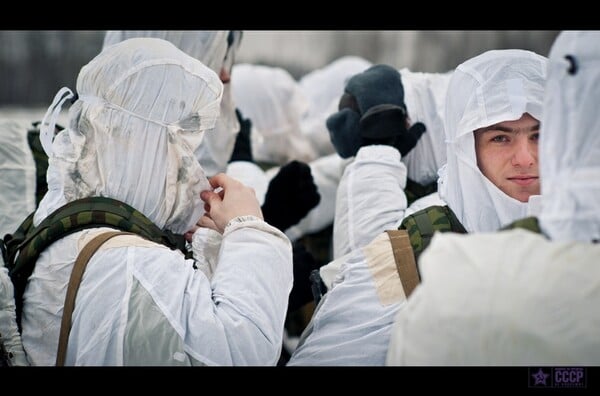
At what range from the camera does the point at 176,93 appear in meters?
2.07

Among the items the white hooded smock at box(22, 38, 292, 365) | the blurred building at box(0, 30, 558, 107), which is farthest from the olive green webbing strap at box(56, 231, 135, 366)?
the blurred building at box(0, 30, 558, 107)

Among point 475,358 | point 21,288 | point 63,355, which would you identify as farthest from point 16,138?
point 475,358

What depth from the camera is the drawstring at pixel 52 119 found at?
2.17m

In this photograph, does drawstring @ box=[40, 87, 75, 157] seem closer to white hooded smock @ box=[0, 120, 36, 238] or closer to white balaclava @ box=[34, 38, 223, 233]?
white balaclava @ box=[34, 38, 223, 233]

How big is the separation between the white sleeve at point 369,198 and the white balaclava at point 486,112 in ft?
1.05

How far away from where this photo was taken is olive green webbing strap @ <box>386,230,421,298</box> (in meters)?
2.00

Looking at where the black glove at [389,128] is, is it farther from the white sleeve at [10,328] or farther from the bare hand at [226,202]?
the white sleeve at [10,328]

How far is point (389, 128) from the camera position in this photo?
265cm

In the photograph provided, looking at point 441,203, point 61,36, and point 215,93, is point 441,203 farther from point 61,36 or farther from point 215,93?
point 61,36

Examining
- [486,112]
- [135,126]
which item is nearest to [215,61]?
[135,126]

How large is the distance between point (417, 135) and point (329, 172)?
833mm

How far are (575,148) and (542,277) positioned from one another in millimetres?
255

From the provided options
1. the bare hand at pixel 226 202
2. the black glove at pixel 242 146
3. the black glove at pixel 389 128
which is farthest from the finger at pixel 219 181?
the black glove at pixel 242 146
